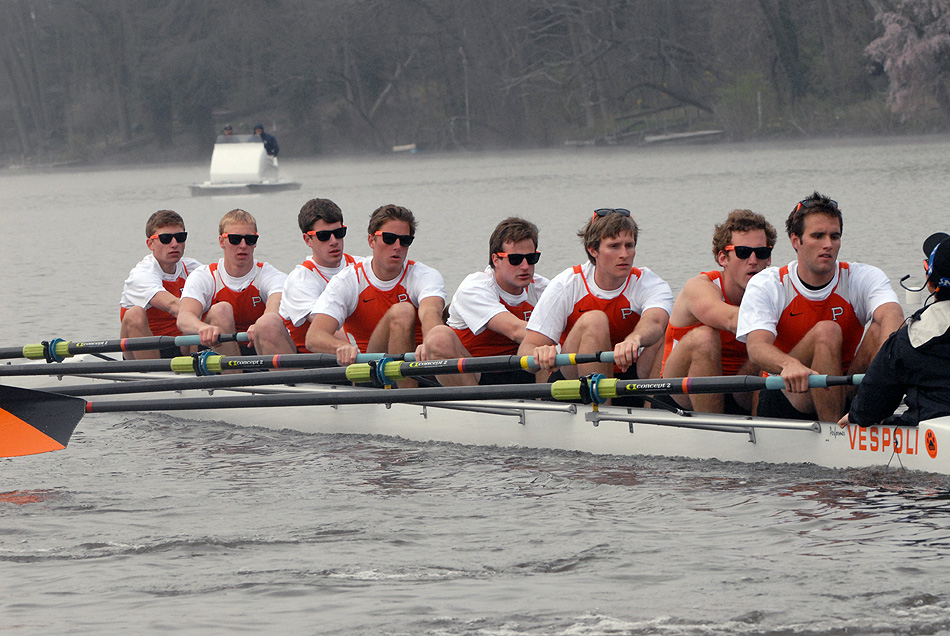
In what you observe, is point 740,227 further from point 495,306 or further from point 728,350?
point 495,306

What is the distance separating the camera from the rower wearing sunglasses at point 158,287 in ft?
31.0

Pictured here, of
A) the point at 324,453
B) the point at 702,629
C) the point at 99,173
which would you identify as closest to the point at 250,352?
the point at 324,453

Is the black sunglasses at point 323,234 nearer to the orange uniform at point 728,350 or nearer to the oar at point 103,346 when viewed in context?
the oar at point 103,346

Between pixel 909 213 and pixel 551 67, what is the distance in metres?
39.8

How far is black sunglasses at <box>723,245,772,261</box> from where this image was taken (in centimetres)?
673

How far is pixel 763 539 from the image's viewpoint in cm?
560

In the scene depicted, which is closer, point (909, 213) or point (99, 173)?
point (909, 213)

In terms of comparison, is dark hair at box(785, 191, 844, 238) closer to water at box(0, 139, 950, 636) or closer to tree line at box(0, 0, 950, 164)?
water at box(0, 139, 950, 636)

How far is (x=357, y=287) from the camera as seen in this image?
26.4ft

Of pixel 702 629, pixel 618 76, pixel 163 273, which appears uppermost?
pixel 618 76

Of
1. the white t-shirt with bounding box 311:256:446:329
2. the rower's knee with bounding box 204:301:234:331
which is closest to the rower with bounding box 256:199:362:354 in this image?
the white t-shirt with bounding box 311:256:446:329

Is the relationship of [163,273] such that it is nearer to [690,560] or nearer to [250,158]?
[690,560]

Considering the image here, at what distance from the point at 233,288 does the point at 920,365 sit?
5028 millimetres

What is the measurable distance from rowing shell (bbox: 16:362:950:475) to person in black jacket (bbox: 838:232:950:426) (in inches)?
4.2
